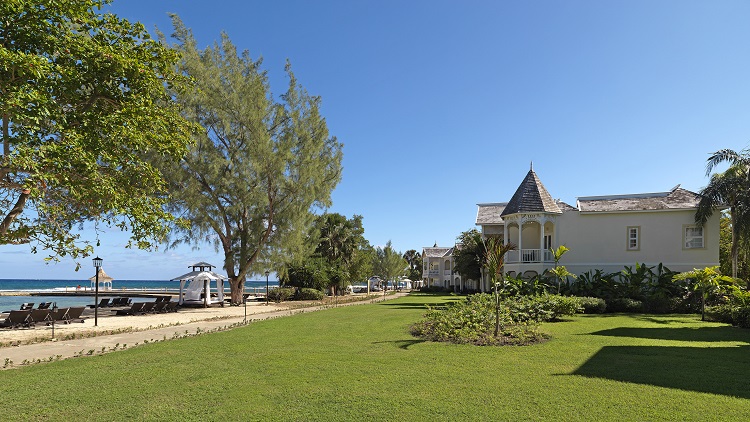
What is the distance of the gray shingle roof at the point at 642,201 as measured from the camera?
26.0 m

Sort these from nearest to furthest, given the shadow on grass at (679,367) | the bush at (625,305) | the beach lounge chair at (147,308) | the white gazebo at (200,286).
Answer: the shadow on grass at (679,367)
the bush at (625,305)
the beach lounge chair at (147,308)
the white gazebo at (200,286)

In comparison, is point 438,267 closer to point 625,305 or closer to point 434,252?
point 434,252

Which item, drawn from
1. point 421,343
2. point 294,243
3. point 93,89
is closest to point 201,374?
point 421,343

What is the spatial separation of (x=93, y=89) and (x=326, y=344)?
1045 cm

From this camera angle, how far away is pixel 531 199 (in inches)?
1097

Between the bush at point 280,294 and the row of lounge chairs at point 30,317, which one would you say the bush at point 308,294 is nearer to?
the bush at point 280,294

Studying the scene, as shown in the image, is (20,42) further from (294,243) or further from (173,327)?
(294,243)

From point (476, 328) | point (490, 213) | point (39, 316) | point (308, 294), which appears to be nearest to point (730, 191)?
point (490, 213)

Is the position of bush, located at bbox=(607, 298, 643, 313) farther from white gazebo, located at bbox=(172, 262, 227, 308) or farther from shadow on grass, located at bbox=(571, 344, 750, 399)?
white gazebo, located at bbox=(172, 262, 227, 308)

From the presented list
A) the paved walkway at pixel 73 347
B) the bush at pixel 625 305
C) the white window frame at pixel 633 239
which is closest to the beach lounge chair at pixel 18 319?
the paved walkway at pixel 73 347

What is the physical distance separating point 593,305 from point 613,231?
822cm

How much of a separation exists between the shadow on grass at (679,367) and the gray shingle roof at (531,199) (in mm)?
16933

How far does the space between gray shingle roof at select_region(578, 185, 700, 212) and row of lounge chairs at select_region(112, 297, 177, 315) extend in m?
26.2

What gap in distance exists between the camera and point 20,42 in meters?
12.2
